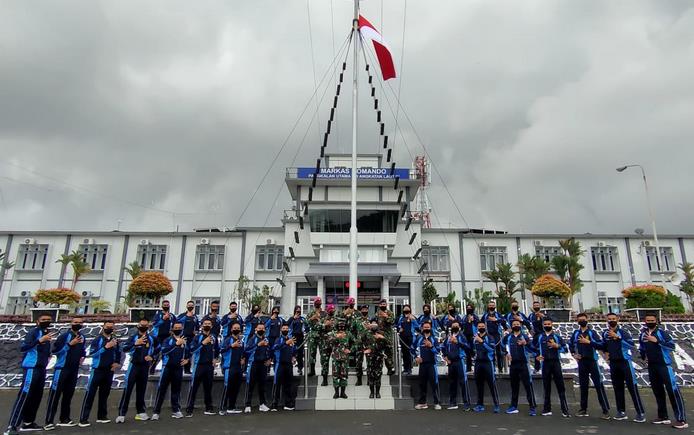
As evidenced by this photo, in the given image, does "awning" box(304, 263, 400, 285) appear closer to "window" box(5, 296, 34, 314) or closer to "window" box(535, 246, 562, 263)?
"window" box(535, 246, 562, 263)

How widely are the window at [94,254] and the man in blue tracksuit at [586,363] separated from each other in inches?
1614

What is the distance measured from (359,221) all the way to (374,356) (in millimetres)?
24002

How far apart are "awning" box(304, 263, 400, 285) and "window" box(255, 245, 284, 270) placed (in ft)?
23.7

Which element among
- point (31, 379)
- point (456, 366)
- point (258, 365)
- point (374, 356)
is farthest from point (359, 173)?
point (31, 379)

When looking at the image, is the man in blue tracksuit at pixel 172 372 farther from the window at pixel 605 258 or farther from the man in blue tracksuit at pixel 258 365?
the window at pixel 605 258

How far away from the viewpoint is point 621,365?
1019 cm

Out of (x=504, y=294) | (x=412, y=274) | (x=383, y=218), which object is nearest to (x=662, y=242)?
(x=504, y=294)

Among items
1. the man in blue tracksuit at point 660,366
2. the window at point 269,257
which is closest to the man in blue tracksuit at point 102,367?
the man in blue tracksuit at point 660,366

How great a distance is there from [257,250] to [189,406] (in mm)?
30842

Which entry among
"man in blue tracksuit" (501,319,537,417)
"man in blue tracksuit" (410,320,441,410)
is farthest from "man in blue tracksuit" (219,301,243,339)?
"man in blue tracksuit" (501,319,537,417)

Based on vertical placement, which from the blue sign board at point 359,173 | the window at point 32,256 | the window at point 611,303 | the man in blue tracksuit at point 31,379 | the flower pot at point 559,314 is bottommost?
the man in blue tracksuit at point 31,379

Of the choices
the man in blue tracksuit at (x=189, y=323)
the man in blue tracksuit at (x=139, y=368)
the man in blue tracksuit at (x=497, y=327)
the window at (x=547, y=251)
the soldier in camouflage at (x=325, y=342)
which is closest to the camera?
the man in blue tracksuit at (x=139, y=368)

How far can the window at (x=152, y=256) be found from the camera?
135 ft

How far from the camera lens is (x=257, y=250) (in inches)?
1625
